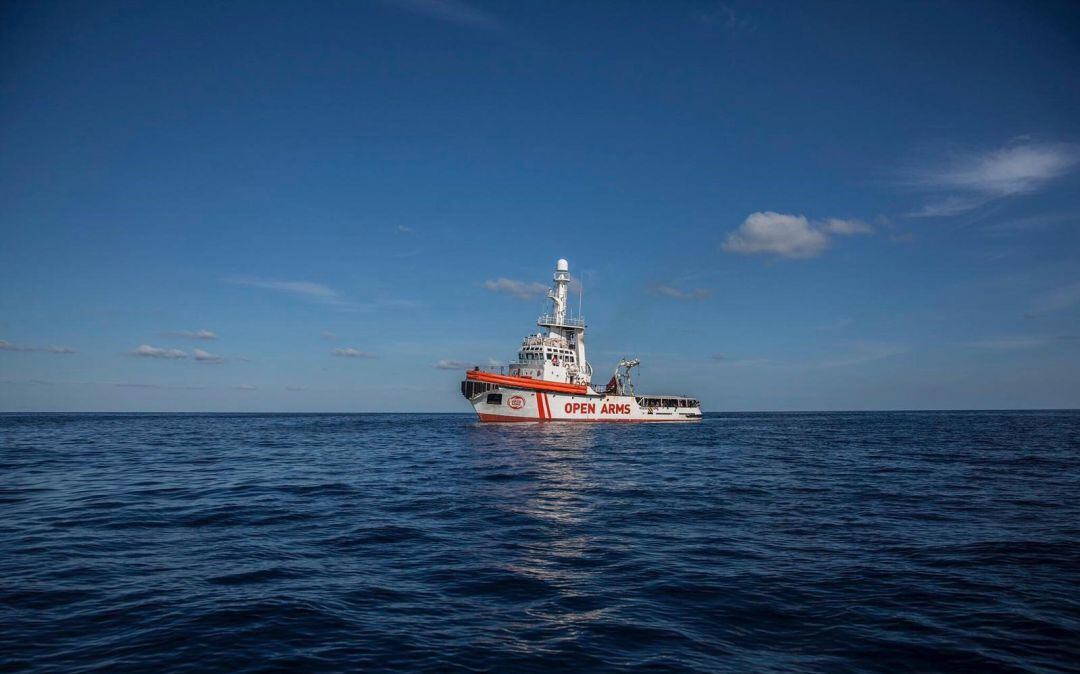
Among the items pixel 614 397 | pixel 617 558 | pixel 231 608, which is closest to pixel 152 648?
pixel 231 608

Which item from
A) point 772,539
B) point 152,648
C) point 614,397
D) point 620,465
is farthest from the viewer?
point 614,397

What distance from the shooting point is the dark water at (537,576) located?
24.6 feet

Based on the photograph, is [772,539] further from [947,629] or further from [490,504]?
[490,504]

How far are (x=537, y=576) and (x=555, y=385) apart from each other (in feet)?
177

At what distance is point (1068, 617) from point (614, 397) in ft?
213

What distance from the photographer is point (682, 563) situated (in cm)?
1166

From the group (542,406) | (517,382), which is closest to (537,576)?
(517,382)

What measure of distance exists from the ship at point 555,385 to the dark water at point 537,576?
131ft

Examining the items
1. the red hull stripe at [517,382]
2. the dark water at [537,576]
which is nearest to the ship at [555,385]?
the red hull stripe at [517,382]

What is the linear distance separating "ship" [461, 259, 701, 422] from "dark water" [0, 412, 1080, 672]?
40.1 m

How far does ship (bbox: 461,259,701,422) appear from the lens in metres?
63.3

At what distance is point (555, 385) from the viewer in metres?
64.5

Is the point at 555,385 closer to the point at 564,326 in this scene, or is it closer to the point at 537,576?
the point at 564,326

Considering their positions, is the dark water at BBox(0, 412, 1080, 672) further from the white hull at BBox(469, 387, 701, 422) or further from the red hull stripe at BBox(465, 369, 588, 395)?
the white hull at BBox(469, 387, 701, 422)
